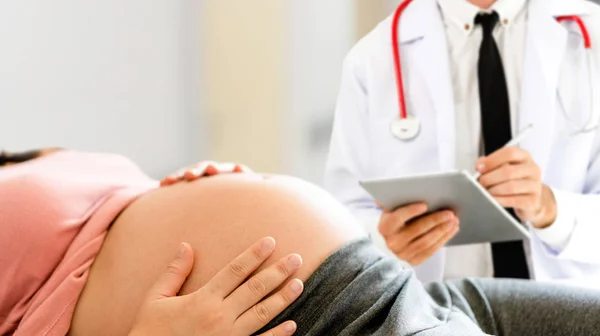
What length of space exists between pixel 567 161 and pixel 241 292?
2.72 feet

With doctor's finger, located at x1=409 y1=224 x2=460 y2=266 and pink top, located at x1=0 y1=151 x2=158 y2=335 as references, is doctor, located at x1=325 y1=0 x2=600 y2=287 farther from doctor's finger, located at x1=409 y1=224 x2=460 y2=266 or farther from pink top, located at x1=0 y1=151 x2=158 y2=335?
pink top, located at x1=0 y1=151 x2=158 y2=335

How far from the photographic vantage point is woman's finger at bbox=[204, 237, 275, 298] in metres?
0.81

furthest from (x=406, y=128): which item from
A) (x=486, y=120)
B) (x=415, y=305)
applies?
(x=415, y=305)

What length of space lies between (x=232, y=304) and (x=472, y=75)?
33.3 inches

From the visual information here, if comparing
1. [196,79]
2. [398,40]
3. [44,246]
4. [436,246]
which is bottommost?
[436,246]

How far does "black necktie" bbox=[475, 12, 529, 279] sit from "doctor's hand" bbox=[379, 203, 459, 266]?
0.21m

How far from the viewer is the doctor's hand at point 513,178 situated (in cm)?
120

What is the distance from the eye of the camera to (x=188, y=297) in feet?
2.66

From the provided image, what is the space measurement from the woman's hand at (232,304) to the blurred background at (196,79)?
1029 millimetres

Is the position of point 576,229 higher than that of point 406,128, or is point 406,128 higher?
point 406,128

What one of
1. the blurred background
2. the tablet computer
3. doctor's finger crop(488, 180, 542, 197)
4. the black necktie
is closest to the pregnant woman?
the tablet computer

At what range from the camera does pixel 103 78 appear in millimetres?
1769

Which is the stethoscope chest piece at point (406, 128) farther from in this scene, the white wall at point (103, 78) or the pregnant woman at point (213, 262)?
the white wall at point (103, 78)

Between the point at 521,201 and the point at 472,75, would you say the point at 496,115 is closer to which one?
the point at 472,75
